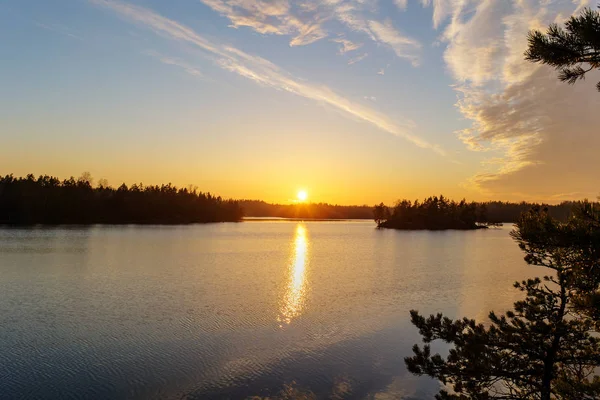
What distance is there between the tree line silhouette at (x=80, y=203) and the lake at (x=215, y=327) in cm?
9940

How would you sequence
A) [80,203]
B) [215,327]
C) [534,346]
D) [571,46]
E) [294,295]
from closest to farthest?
1. [571,46]
2. [534,346]
3. [215,327]
4. [294,295]
5. [80,203]

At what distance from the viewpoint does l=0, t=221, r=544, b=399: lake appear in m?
15.7

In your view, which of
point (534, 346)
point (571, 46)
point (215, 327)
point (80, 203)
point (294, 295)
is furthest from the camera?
point (80, 203)

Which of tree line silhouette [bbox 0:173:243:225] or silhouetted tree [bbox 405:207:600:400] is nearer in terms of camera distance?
silhouetted tree [bbox 405:207:600:400]

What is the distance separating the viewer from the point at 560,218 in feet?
26.1

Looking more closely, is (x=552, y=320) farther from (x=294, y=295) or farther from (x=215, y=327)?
(x=294, y=295)

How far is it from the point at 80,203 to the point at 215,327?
143 m

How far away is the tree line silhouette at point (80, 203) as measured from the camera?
12900cm

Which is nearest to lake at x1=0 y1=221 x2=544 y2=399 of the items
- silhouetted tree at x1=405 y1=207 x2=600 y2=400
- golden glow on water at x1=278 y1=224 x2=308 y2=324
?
golden glow on water at x1=278 y1=224 x2=308 y2=324

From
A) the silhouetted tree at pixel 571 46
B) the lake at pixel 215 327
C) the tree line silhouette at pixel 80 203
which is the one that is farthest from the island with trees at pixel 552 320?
the tree line silhouette at pixel 80 203

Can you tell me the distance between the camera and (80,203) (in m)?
144

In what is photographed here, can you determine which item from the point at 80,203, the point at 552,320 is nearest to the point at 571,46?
the point at 552,320

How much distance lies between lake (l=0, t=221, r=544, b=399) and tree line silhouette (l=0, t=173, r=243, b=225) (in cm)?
9940

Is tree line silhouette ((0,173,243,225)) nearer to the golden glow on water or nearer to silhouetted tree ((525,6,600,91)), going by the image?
the golden glow on water
